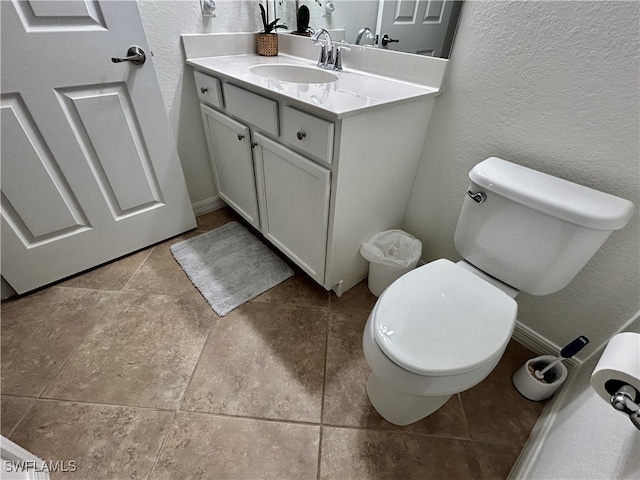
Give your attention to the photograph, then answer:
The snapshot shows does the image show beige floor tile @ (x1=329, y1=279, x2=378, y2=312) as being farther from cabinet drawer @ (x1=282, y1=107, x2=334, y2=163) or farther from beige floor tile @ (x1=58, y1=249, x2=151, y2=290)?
beige floor tile @ (x1=58, y1=249, x2=151, y2=290)

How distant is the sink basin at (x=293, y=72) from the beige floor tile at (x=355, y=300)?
3.15ft

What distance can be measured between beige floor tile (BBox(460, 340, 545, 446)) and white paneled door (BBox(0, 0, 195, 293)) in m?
1.67

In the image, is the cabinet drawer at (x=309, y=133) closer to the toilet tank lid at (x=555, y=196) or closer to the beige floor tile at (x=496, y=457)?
the toilet tank lid at (x=555, y=196)

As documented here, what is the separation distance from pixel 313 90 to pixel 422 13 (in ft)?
1.65

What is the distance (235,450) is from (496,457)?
82 centimetres

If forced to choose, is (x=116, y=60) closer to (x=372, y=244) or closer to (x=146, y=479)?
(x=372, y=244)

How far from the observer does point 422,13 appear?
1.10 metres

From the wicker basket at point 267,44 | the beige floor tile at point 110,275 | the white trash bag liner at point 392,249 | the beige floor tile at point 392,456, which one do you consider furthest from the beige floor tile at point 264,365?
the wicker basket at point 267,44

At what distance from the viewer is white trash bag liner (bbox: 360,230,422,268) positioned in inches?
49.7

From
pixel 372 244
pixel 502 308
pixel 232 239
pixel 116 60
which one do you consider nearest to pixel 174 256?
pixel 232 239

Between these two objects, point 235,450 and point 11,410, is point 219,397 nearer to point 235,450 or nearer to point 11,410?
point 235,450

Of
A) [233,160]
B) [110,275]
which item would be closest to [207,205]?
[233,160]

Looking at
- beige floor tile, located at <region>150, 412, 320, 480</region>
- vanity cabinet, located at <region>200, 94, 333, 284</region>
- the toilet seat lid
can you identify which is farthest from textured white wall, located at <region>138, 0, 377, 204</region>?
beige floor tile, located at <region>150, 412, 320, 480</region>

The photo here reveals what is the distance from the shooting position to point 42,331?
125cm
